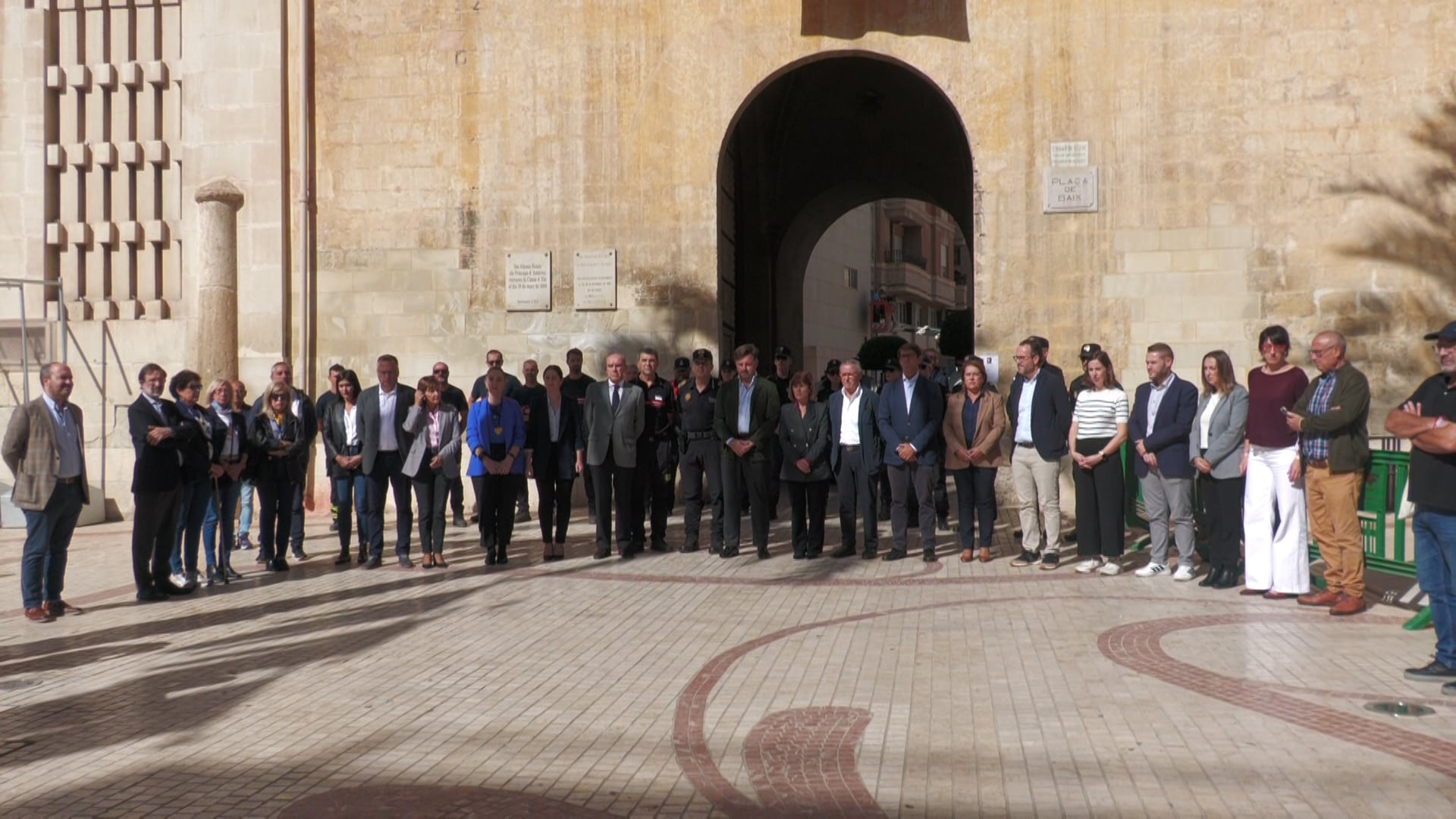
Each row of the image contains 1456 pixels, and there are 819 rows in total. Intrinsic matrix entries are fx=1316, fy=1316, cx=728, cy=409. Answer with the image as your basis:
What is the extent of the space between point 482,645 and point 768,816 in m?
3.51

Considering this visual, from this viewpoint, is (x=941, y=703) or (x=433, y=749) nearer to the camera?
(x=433, y=749)

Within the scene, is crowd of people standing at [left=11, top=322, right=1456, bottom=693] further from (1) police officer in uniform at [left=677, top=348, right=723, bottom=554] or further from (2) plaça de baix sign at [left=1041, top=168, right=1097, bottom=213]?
(2) plaça de baix sign at [left=1041, top=168, right=1097, bottom=213]

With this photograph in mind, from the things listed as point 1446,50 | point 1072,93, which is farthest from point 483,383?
point 1446,50

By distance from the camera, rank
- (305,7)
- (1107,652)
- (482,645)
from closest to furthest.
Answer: (1107,652) < (482,645) < (305,7)

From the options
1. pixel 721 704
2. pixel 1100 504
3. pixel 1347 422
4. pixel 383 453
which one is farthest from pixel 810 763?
pixel 383 453

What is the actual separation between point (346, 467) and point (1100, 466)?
20.3 ft

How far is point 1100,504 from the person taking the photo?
1040 cm

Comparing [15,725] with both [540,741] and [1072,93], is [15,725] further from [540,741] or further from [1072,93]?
[1072,93]

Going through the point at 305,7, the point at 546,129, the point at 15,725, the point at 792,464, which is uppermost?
the point at 305,7

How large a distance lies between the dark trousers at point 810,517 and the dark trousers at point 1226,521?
324 centimetres

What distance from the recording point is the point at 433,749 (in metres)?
5.36

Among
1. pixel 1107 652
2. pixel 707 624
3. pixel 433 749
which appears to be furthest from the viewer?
pixel 707 624

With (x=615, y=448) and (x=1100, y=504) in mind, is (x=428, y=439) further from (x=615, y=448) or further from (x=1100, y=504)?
(x=1100, y=504)

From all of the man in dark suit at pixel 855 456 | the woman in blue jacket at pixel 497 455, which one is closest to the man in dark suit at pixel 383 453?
the woman in blue jacket at pixel 497 455
